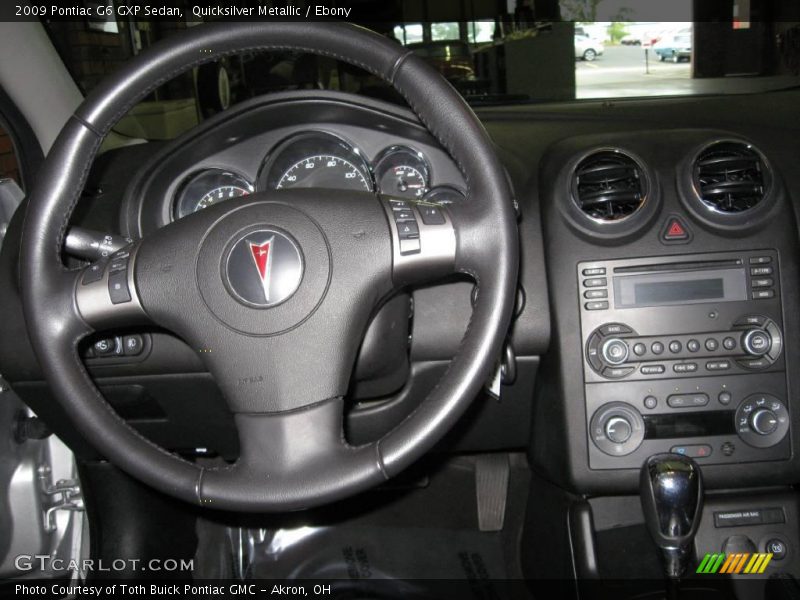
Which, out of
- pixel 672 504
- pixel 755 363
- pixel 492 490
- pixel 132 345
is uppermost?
pixel 132 345

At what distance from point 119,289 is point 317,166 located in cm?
55

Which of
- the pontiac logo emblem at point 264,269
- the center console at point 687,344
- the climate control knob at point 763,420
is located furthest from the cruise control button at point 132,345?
the climate control knob at point 763,420

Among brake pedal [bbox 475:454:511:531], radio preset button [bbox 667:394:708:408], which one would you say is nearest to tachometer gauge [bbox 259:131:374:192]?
radio preset button [bbox 667:394:708:408]

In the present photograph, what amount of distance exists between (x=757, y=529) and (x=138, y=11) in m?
1.74

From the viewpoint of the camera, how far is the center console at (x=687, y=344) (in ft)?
5.07

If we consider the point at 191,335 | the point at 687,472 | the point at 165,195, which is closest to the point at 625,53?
the point at 687,472

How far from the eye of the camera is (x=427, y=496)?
237 centimetres

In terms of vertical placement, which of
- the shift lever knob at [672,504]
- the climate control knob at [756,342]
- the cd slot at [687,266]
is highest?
the cd slot at [687,266]

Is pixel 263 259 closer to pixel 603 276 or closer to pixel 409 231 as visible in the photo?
pixel 409 231

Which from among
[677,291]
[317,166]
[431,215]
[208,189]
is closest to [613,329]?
[677,291]

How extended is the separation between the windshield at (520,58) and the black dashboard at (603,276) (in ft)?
0.61

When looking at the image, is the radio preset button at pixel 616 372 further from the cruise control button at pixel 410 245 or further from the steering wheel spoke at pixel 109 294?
the steering wheel spoke at pixel 109 294

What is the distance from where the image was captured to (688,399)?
156 centimetres

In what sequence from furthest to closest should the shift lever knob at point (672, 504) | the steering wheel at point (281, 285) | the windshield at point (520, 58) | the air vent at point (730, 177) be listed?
the windshield at point (520, 58), the air vent at point (730, 177), the shift lever knob at point (672, 504), the steering wheel at point (281, 285)
